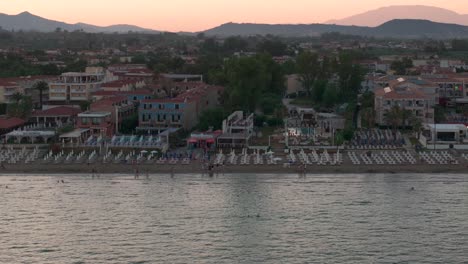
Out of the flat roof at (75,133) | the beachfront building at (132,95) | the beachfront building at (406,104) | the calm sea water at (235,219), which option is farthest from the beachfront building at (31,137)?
the beachfront building at (406,104)

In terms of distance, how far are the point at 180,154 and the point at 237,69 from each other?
9533 millimetres

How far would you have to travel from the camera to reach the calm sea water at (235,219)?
14797 mm

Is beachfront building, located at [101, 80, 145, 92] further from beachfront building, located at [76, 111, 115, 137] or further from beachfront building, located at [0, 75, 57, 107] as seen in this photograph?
beachfront building, located at [76, 111, 115, 137]

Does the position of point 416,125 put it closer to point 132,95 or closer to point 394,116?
point 394,116

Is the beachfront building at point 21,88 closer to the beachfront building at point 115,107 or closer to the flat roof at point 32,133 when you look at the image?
the beachfront building at point 115,107

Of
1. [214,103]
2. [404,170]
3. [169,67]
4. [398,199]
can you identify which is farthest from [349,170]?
[169,67]

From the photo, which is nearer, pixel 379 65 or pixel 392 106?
pixel 392 106

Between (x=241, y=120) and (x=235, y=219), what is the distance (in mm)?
12073

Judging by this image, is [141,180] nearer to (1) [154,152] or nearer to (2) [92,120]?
(1) [154,152]

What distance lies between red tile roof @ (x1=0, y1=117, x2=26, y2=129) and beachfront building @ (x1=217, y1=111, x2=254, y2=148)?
26.0ft

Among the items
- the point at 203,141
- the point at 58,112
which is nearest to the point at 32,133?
the point at 58,112

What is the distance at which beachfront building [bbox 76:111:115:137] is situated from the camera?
28.4m

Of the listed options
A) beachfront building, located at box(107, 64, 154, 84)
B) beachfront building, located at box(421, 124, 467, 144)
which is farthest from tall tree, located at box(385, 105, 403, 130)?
beachfront building, located at box(107, 64, 154, 84)

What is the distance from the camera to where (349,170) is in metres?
22.8
